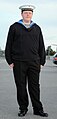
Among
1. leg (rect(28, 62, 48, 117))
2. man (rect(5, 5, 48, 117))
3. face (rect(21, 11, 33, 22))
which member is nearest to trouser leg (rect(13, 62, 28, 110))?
man (rect(5, 5, 48, 117))

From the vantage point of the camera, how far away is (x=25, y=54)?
8672 millimetres

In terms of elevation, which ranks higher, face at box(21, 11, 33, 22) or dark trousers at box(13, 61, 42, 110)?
face at box(21, 11, 33, 22)

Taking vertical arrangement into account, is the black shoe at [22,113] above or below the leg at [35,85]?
below

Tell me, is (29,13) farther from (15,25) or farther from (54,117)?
(54,117)

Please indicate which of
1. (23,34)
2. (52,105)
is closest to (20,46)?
(23,34)

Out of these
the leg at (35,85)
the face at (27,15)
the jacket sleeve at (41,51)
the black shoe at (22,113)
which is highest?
the face at (27,15)

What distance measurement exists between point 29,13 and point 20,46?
641 mm

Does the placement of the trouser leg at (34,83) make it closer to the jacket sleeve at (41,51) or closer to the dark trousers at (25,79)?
the dark trousers at (25,79)

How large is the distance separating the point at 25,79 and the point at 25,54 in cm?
50

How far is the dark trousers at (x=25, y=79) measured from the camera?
874 centimetres

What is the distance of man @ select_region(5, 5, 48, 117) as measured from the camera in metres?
8.66

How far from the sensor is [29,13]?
28.4ft

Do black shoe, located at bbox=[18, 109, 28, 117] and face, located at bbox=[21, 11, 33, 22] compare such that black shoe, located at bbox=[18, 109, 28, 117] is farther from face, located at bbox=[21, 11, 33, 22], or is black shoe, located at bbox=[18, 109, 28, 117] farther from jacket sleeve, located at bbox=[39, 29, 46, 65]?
face, located at bbox=[21, 11, 33, 22]

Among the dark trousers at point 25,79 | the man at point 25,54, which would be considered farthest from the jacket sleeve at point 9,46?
the dark trousers at point 25,79
